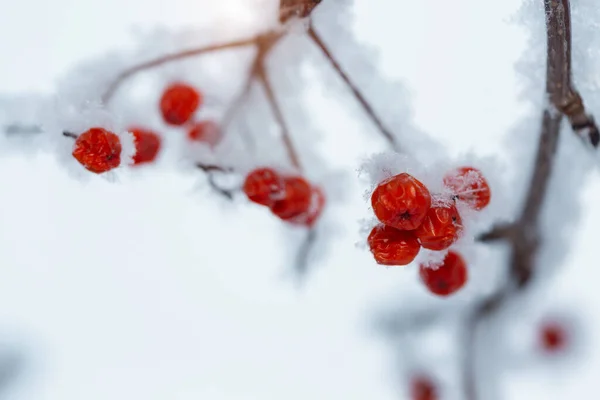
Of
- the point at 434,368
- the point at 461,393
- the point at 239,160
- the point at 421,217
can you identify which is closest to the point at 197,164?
the point at 239,160

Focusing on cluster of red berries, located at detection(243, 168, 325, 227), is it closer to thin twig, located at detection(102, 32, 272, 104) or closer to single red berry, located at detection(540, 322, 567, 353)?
thin twig, located at detection(102, 32, 272, 104)

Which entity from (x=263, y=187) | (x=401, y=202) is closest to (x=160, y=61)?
(x=263, y=187)

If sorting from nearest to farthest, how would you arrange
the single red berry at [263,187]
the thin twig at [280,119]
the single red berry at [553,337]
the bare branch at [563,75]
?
the bare branch at [563,75]
the single red berry at [263,187]
the thin twig at [280,119]
the single red berry at [553,337]

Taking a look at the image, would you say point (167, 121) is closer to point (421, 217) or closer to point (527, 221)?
point (421, 217)

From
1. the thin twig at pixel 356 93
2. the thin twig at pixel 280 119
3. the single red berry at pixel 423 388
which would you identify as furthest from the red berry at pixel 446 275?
the single red berry at pixel 423 388

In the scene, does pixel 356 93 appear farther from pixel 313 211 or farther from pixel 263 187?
pixel 313 211

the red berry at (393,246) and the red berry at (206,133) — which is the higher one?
the red berry at (206,133)

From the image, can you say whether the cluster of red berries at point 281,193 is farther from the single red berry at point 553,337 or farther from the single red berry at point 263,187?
the single red berry at point 553,337
